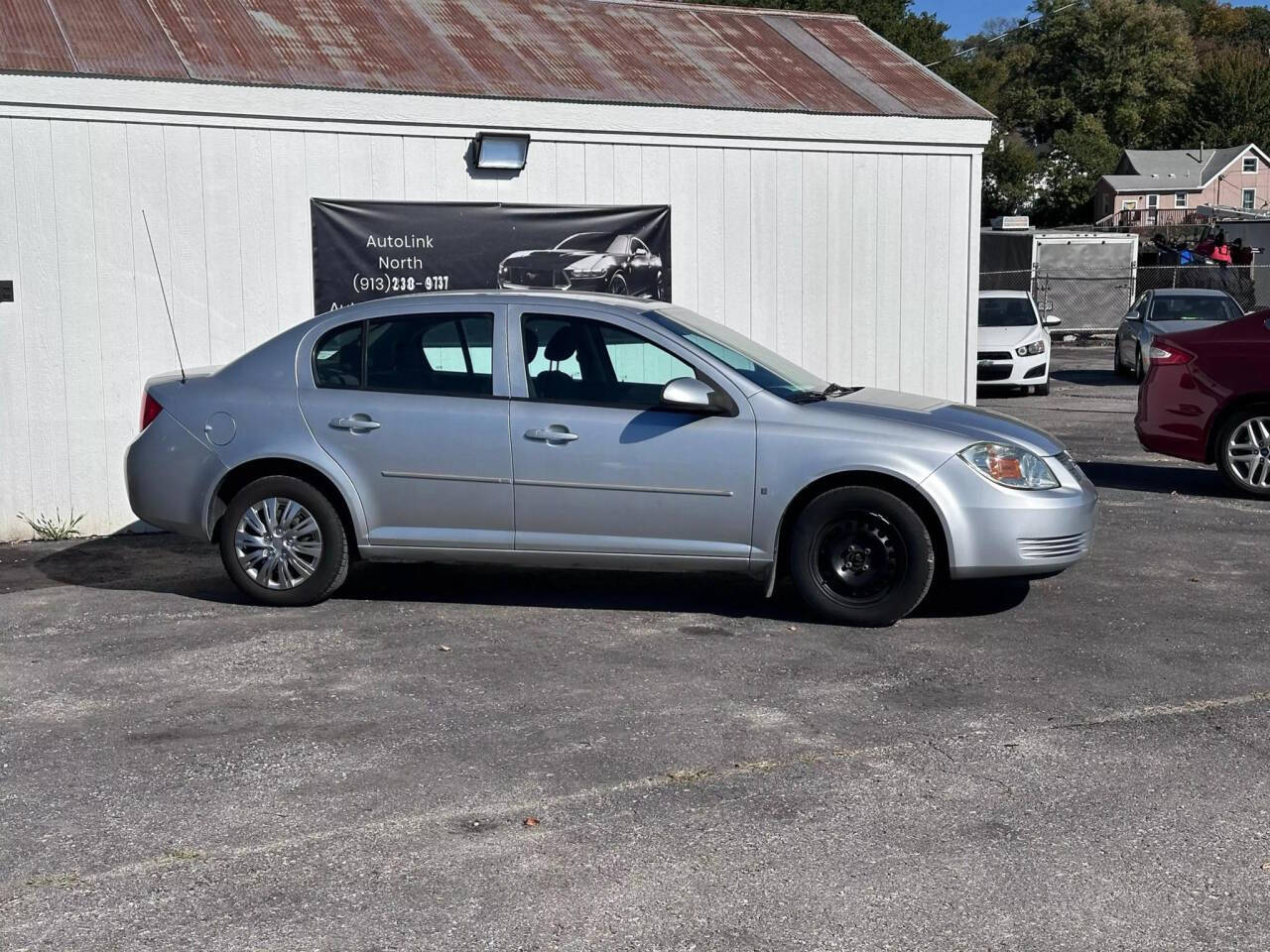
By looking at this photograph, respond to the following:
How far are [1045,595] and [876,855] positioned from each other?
3.91 metres

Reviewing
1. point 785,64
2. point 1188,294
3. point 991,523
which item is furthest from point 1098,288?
point 991,523

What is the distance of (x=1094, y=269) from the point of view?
35.4 meters

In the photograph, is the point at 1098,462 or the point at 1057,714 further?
the point at 1098,462

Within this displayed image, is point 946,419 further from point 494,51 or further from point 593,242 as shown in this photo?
point 494,51

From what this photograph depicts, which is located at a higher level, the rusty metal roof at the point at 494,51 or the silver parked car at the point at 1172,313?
the rusty metal roof at the point at 494,51

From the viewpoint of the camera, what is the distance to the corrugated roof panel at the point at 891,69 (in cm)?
1266

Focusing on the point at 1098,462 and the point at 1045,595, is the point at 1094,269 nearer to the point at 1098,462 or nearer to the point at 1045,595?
the point at 1098,462

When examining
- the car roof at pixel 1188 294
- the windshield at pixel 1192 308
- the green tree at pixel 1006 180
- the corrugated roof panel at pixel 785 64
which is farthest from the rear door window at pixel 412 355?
the green tree at pixel 1006 180

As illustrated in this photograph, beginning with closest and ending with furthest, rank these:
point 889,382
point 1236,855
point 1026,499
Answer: point 1236,855
point 1026,499
point 889,382

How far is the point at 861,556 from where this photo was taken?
7363 millimetres

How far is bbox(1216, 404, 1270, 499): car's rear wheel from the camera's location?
11.5 meters

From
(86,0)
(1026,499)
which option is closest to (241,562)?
(1026,499)

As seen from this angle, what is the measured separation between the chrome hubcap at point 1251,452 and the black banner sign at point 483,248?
449cm

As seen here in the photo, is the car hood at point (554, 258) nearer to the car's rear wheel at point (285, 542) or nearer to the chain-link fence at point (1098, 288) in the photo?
the car's rear wheel at point (285, 542)
